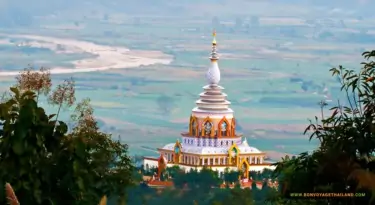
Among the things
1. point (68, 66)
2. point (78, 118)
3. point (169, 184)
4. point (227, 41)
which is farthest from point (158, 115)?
point (78, 118)

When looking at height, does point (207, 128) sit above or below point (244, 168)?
above

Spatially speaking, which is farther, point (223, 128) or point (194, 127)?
point (194, 127)

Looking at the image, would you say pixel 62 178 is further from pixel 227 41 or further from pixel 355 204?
pixel 227 41

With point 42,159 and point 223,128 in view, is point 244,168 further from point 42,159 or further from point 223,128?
point 42,159

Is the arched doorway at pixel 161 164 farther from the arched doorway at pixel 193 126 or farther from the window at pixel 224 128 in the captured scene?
the window at pixel 224 128

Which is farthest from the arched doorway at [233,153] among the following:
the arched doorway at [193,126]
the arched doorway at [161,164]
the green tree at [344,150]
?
the green tree at [344,150]

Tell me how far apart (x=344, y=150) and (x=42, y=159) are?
2.72m

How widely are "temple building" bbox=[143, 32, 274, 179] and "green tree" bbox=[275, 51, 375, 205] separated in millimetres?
29712

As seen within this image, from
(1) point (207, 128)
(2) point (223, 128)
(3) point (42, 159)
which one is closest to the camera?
(3) point (42, 159)

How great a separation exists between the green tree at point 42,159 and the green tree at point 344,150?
5.52 ft

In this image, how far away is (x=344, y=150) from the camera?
48.5 ft

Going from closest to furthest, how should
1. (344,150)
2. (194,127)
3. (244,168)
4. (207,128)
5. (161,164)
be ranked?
1. (344,150)
2. (161,164)
3. (244,168)
4. (207,128)
5. (194,127)

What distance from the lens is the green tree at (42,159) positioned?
1589cm

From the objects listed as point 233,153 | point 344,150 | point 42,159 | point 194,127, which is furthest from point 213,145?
point 344,150
